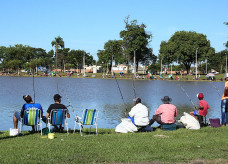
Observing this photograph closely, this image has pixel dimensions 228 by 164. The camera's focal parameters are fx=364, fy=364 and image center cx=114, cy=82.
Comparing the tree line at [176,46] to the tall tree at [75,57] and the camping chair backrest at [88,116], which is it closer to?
the tall tree at [75,57]

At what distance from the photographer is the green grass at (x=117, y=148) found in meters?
7.12

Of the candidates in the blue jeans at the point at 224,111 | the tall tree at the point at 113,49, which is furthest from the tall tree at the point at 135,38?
the blue jeans at the point at 224,111

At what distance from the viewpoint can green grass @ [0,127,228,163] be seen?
7.12 m

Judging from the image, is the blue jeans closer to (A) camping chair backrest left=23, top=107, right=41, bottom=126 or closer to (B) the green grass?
(B) the green grass

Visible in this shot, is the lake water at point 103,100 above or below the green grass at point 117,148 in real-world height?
below

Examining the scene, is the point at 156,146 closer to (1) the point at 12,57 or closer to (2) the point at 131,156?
(2) the point at 131,156

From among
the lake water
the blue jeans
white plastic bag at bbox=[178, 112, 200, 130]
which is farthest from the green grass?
the lake water

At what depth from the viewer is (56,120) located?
10.7 metres

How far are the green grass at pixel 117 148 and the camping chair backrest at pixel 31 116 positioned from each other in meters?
0.40

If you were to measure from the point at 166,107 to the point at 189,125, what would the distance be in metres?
0.97

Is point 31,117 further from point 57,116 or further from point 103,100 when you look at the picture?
point 103,100

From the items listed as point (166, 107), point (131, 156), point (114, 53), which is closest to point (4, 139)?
point (131, 156)

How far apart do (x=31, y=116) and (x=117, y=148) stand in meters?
3.43

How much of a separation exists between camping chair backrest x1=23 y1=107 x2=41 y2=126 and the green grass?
403 millimetres
